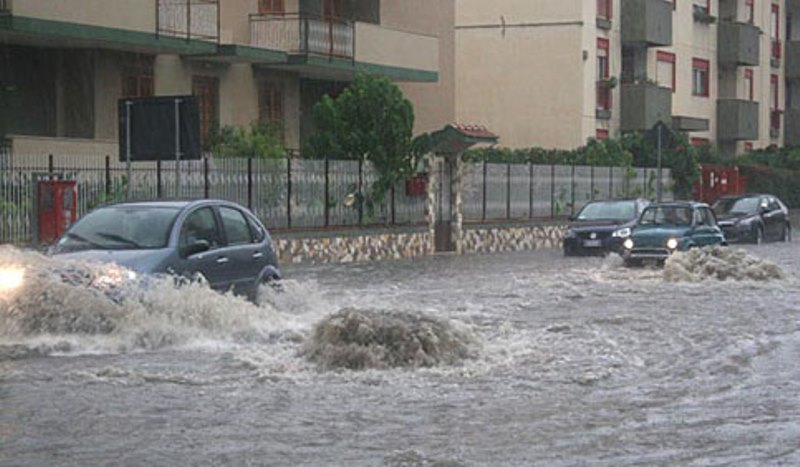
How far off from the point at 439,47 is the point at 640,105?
9.91 meters

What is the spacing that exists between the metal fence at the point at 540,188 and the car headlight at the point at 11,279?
22667 millimetres

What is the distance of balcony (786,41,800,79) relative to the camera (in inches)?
2581

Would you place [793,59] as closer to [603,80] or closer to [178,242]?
[603,80]

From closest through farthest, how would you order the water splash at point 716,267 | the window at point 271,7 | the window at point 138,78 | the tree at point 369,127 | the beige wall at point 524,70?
the water splash at point 716,267
the window at point 138,78
the tree at point 369,127
the window at point 271,7
the beige wall at point 524,70

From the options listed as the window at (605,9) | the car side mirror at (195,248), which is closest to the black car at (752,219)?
the window at (605,9)

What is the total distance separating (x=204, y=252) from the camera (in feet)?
50.3

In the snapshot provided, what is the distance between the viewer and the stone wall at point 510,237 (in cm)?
3625

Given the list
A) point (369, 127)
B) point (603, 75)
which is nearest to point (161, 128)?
point (369, 127)

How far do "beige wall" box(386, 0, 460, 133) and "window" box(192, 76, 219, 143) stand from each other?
9.32 m

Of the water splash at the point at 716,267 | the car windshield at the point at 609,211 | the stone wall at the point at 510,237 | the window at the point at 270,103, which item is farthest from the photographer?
the stone wall at the point at 510,237

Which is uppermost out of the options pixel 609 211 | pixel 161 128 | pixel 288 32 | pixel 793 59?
pixel 793 59

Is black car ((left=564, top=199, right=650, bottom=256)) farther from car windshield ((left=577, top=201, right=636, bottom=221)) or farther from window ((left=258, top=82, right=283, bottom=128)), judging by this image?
window ((left=258, top=82, right=283, bottom=128))

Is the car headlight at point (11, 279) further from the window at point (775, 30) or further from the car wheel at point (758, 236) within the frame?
the window at point (775, 30)

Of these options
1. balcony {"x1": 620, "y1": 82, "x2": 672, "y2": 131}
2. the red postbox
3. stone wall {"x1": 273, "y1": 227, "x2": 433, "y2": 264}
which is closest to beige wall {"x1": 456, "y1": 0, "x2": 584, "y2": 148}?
balcony {"x1": 620, "y1": 82, "x2": 672, "y2": 131}
